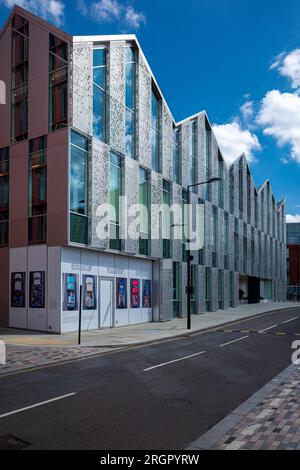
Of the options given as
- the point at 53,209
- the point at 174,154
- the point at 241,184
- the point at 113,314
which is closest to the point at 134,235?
the point at 113,314

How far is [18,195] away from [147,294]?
34.5ft

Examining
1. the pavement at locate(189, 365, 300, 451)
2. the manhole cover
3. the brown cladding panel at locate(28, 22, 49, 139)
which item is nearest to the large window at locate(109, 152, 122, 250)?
the brown cladding panel at locate(28, 22, 49, 139)

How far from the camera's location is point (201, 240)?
123 feet

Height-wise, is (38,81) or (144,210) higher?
(38,81)

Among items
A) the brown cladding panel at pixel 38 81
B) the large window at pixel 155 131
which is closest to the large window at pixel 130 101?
the large window at pixel 155 131

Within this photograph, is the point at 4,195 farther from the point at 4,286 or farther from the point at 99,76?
the point at 99,76

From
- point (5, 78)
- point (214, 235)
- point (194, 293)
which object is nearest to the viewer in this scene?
point (5, 78)

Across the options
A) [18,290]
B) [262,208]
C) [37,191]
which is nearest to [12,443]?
[18,290]

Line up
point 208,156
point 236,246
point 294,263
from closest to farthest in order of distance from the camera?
point 208,156 < point 236,246 < point 294,263

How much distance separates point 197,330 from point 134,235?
653 centimetres

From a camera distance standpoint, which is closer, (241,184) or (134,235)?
(134,235)

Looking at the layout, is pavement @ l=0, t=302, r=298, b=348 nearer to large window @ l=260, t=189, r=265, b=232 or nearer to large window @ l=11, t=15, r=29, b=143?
large window @ l=11, t=15, r=29, b=143

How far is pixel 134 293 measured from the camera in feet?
91.5
